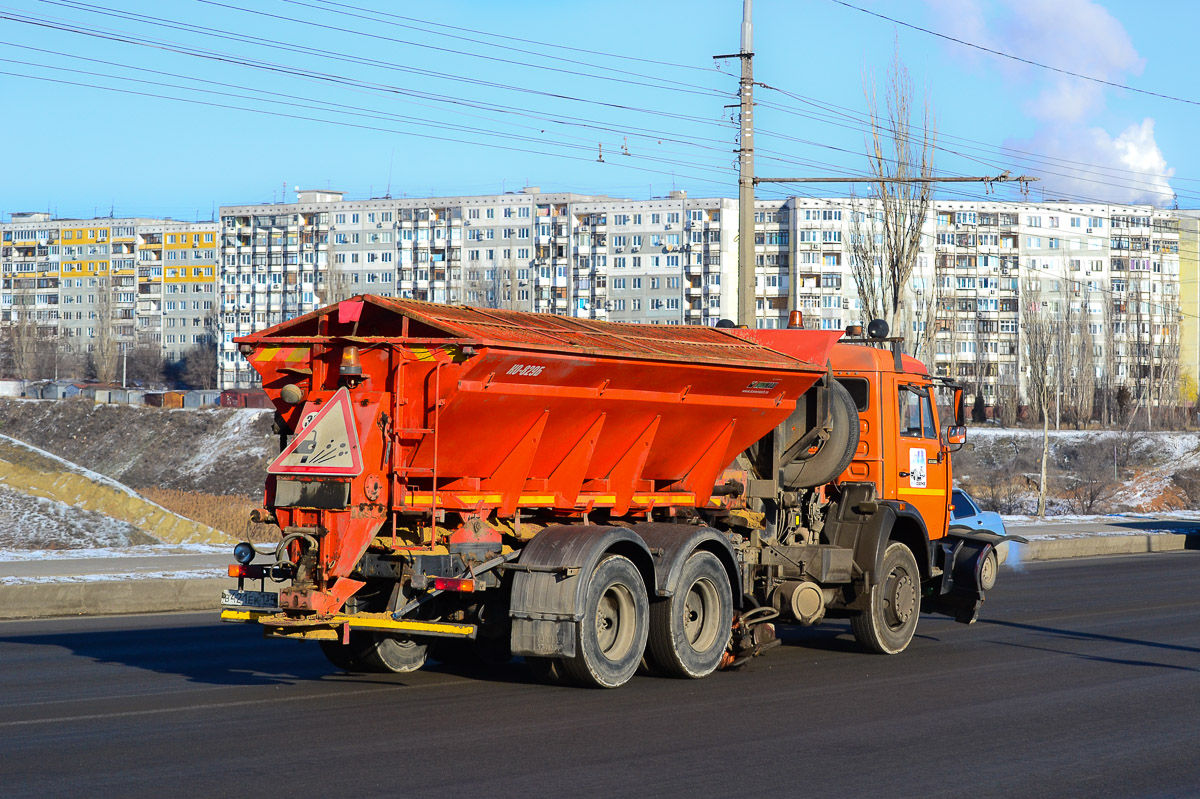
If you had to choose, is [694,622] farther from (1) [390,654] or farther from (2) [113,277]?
(2) [113,277]

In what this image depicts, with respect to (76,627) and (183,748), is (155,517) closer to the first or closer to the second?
(76,627)

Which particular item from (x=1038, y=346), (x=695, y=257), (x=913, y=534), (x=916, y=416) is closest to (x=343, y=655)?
(x=913, y=534)

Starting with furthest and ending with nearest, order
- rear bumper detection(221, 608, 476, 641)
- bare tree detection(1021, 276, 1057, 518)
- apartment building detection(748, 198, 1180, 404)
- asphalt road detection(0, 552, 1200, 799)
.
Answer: apartment building detection(748, 198, 1180, 404)
bare tree detection(1021, 276, 1057, 518)
rear bumper detection(221, 608, 476, 641)
asphalt road detection(0, 552, 1200, 799)

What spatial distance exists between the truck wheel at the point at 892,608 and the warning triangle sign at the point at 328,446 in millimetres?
5963

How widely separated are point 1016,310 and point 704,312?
27.7 metres

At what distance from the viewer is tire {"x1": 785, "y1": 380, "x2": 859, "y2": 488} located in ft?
44.2

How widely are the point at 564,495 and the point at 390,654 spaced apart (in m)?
2.10

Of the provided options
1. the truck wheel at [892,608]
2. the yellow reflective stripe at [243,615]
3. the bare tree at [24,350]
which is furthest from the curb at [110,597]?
the bare tree at [24,350]

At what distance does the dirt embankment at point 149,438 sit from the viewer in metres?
76.4

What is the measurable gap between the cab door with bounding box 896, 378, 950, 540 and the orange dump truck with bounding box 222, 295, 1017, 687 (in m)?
0.39

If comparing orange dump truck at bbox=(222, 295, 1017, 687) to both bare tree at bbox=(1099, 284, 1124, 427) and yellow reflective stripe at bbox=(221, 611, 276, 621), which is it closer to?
yellow reflective stripe at bbox=(221, 611, 276, 621)

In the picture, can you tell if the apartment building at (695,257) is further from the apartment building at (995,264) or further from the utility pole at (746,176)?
the utility pole at (746,176)

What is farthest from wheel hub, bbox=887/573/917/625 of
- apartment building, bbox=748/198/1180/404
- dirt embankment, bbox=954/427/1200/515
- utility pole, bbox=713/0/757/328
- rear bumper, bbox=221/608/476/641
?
apartment building, bbox=748/198/1180/404

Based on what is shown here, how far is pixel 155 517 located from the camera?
28609 millimetres
